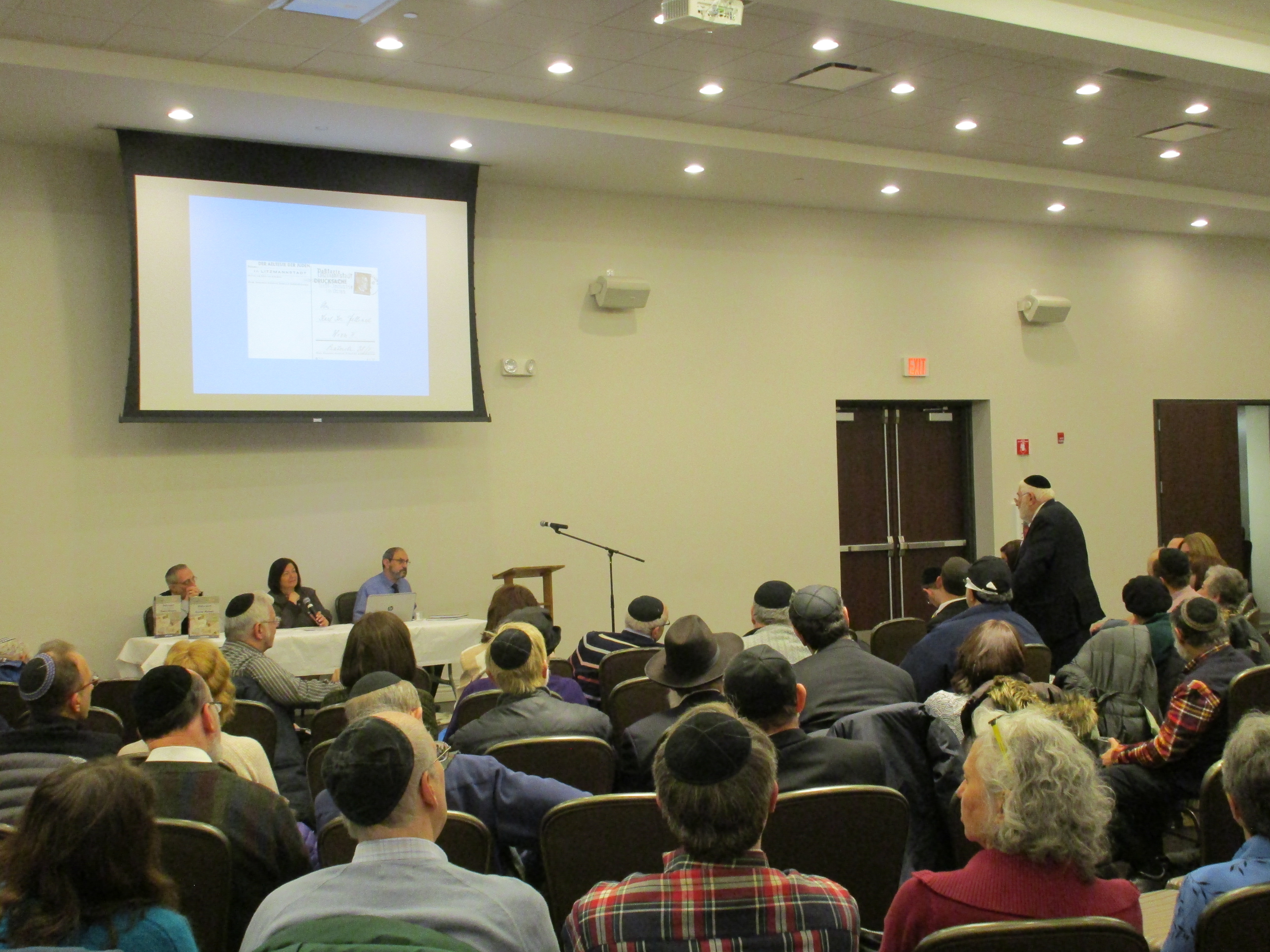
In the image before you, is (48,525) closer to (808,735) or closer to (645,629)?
(645,629)

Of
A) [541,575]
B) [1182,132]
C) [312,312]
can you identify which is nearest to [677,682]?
[541,575]

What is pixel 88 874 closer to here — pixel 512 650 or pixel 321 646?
pixel 512 650

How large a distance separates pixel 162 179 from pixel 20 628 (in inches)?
111

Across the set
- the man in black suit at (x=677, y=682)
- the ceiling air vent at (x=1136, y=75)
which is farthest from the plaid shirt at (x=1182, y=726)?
the ceiling air vent at (x=1136, y=75)

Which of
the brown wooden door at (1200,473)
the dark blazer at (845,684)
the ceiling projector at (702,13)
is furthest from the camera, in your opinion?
the brown wooden door at (1200,473)

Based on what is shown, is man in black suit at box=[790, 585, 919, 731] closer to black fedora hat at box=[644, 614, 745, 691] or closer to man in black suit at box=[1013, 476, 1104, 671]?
black fedora hat at box=[644, 614, 745, 691]

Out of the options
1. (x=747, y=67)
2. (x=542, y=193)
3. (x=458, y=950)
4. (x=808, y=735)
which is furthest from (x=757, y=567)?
(x=458, y=950)

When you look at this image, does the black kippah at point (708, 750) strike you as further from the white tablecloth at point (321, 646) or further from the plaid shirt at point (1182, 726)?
the white tablecloth at point (321, 646)

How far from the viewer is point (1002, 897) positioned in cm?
190

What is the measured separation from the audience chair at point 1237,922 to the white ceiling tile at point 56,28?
18.9ft

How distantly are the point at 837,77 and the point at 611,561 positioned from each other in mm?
3615

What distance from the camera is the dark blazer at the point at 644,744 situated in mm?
3082

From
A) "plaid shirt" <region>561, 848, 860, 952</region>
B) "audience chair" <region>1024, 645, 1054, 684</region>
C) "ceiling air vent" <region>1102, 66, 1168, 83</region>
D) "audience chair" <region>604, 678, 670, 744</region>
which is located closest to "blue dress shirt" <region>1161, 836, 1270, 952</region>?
"plaid shirt" <region>561, 848, 860, 952</region>

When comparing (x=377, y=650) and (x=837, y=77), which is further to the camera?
(x=837, y=77)
